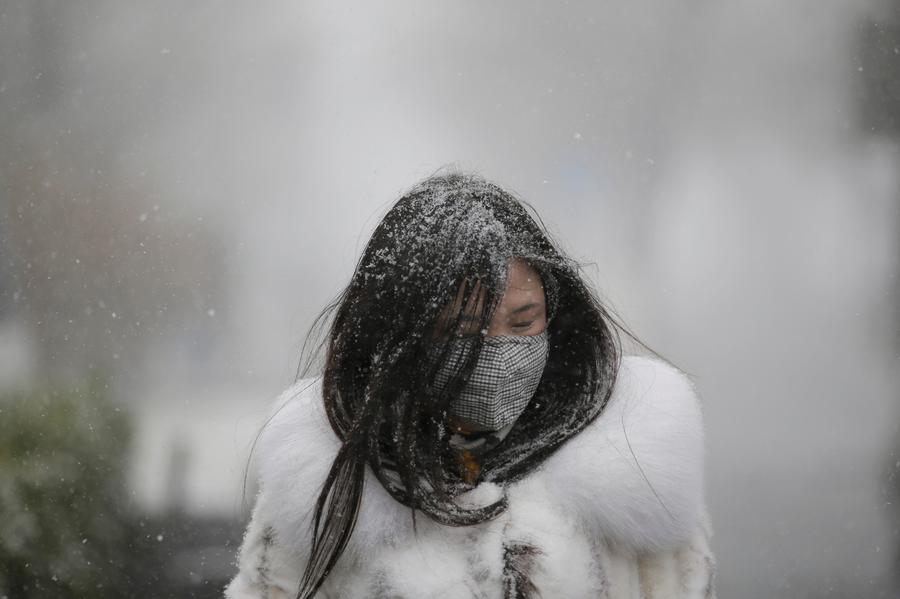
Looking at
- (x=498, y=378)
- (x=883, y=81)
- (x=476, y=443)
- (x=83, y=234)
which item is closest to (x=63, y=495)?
(x=83, y=234)

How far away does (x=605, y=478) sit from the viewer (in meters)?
1.20

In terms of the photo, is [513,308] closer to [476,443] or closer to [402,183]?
[476,443]

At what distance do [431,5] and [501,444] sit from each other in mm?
2086

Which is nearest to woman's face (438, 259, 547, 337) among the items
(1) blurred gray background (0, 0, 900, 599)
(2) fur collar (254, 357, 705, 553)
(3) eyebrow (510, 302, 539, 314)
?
(3) eyebrow (510, 302, 539, 314)

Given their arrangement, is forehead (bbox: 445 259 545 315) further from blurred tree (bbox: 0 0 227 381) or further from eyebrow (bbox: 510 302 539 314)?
blurred tree (bbox: 0 0 227 381)

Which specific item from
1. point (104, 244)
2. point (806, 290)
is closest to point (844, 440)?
point (806, 290)

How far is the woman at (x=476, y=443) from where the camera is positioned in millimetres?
1172

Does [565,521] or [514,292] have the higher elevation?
[514,292]

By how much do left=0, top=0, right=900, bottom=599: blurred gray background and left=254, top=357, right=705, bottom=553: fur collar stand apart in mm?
1594

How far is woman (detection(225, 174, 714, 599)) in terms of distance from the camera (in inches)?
46.1

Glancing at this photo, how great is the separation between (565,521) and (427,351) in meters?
0.29

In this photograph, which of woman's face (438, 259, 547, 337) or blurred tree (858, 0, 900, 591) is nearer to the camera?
woman's face (438, 259, 547, 337)

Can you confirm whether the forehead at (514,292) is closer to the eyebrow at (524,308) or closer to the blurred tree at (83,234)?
the eyebrow at (524,308)

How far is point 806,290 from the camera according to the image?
9.62 feet
